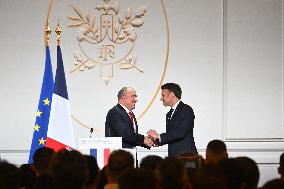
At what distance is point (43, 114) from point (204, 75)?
89.1 inches

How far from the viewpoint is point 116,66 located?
856cm

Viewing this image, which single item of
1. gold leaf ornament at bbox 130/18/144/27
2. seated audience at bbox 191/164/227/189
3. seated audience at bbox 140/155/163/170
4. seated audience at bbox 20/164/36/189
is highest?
gold leaf ornament at bbox 130/18/144/27

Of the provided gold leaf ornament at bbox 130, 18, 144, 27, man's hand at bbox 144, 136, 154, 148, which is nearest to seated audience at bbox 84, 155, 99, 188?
man's hand at bbox 144, 136, 154, 148

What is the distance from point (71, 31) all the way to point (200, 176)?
222 inches

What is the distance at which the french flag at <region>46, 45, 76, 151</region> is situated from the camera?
687 centimetres

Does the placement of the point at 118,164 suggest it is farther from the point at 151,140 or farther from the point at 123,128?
the point at 151,140

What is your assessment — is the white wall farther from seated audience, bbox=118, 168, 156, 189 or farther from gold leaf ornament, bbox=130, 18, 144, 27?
seated audience, bbox=118, 168, 156, 189

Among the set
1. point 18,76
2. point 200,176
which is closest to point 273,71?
point 18,76

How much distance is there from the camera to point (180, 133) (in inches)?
280

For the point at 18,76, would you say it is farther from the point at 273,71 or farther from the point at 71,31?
the point at 273,71

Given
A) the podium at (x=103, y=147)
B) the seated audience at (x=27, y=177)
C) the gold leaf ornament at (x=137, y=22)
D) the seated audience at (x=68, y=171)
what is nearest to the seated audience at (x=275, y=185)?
the seated audience at (x=68, y=171)

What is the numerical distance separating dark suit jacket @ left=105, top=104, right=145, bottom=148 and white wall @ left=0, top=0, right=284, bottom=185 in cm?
121

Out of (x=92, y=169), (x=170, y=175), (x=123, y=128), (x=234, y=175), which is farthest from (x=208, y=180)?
(x=123, y=128)

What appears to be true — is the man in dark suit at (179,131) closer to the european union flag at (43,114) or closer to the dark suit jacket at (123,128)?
the dark suit jacket at (123,128)
